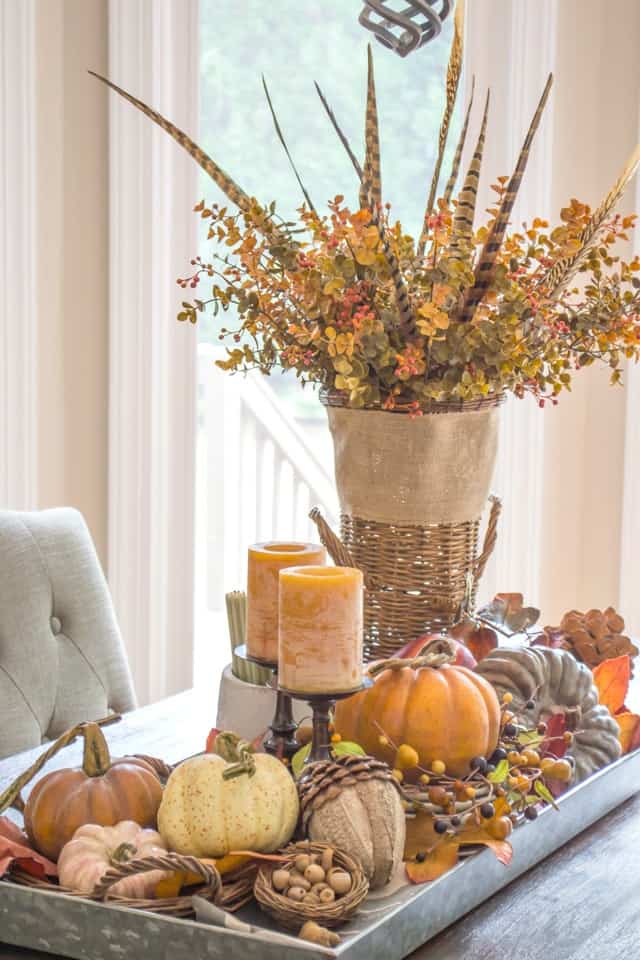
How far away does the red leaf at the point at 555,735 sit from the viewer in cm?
125

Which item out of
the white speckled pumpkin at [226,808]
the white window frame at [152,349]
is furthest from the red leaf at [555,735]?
the white window frame at [152,349]

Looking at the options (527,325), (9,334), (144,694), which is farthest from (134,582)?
(527,325)

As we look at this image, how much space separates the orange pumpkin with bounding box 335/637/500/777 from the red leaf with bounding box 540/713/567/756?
0.44ft

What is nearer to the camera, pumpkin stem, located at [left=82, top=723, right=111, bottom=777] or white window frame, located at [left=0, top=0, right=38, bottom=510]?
pumpkin stem, located at [left=82, top=723, right=111, bottom=777]

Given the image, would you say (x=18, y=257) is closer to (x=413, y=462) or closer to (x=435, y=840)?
(x=413, y=462)

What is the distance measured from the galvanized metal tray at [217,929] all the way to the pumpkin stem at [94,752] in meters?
0.11

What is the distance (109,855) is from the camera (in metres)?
0.95

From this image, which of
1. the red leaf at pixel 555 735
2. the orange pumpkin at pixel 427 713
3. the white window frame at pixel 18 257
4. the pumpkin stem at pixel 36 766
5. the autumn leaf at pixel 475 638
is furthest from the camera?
the white window frame at pixel 18 257

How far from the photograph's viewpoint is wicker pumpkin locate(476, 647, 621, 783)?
4.15 feet

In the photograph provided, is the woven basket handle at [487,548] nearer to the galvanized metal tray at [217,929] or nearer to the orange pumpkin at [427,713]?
the orange pumpkin at [427,713]

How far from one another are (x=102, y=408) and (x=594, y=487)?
1099 millimetres

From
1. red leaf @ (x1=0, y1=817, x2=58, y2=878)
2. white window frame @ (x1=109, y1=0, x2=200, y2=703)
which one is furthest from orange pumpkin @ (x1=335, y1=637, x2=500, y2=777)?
Answer: white window frame @ (x1=109, y1=0, x2=200, y2=703)

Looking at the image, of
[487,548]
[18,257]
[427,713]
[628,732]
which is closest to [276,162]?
[18,257]

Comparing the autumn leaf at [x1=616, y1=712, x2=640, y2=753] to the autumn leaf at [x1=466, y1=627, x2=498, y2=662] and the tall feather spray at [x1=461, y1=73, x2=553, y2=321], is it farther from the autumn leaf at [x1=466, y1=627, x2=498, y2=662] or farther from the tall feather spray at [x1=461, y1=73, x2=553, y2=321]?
the tall feather spray at [x1=461, y1=73, x2=553, y2=321]
